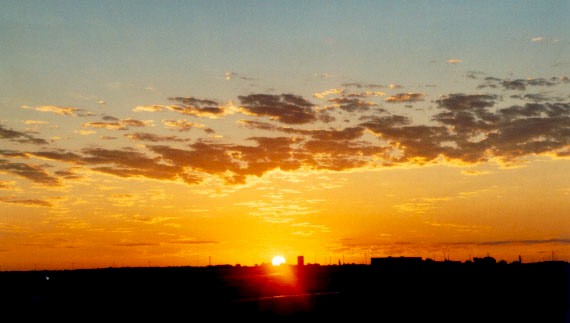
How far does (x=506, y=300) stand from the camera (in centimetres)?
5303

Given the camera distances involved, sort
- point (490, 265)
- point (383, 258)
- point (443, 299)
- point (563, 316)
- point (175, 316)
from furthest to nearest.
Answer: point (490, 265), point (383, 258), point (443, 299), point (563, 316), point (175, 316)

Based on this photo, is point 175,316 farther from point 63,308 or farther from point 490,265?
point 490,265

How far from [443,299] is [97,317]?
2819 centimetres

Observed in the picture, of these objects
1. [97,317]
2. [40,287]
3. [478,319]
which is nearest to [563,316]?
[478,319]

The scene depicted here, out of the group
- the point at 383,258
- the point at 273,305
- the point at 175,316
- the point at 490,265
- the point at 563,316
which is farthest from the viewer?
the point at 490,265

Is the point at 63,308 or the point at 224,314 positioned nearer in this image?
the point at 224,314

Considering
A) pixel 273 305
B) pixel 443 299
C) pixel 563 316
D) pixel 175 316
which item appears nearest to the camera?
pixel 175 316

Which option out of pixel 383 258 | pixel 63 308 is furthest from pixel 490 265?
pixel 63 308

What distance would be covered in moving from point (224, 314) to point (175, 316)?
3.22 m

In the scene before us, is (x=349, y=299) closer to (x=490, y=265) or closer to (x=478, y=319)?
(x=478, y=319)

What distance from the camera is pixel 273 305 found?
133 feet

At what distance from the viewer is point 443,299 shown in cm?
A: 5066

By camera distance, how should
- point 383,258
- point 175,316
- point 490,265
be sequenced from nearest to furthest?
point 175,316 → point 383,258 → point 490,265

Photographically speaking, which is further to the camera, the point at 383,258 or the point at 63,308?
the point at 383,258
